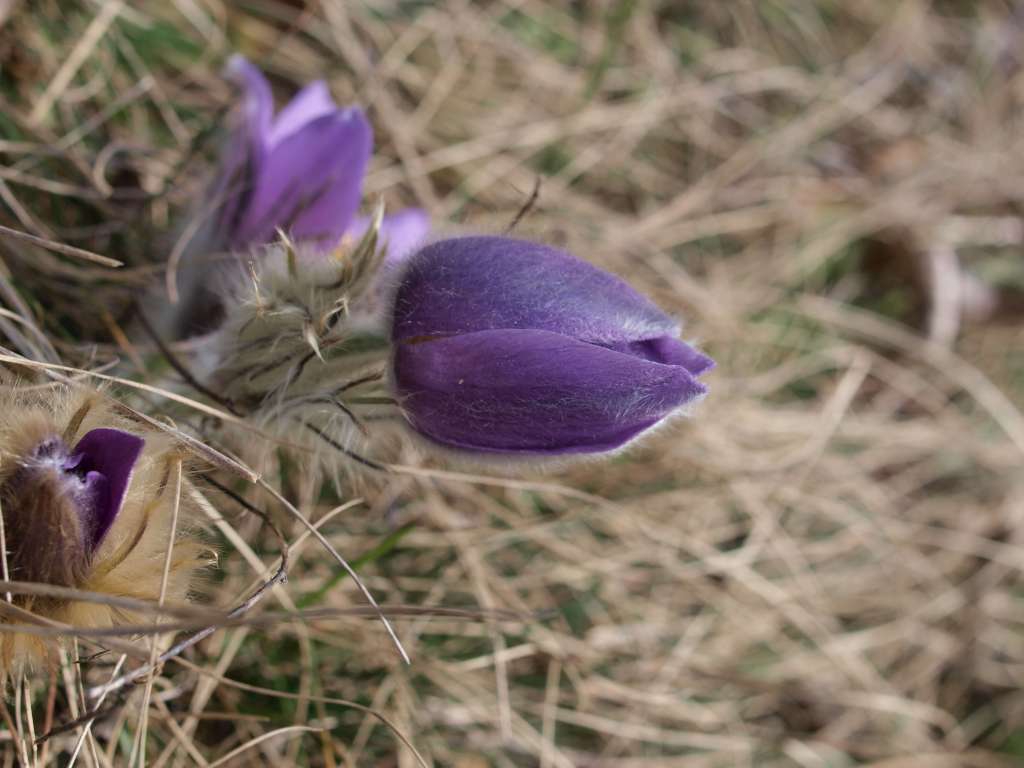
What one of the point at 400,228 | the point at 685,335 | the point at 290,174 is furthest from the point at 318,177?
the point at 685,335

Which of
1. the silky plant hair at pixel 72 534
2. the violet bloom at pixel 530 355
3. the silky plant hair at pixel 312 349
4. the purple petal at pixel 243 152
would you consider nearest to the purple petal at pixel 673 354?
the violet bloom at pixel 530 355

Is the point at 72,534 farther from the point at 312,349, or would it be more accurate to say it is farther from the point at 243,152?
the point at 243,152

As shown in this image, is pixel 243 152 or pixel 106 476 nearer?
pixel 106 476

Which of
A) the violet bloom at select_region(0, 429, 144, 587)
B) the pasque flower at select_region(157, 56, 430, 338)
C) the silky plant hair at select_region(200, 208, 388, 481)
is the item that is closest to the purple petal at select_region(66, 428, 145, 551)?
the violet bloom at select_region(0, 429, 144, 587)

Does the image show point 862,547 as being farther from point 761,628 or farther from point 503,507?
point 503,507

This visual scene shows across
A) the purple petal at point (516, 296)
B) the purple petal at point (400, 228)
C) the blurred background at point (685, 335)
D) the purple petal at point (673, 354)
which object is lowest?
the blurred background at point (685, 335)

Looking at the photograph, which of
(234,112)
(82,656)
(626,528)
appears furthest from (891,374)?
(82,656)

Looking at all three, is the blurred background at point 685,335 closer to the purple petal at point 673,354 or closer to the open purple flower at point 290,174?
the open purple flower at point 290,174
